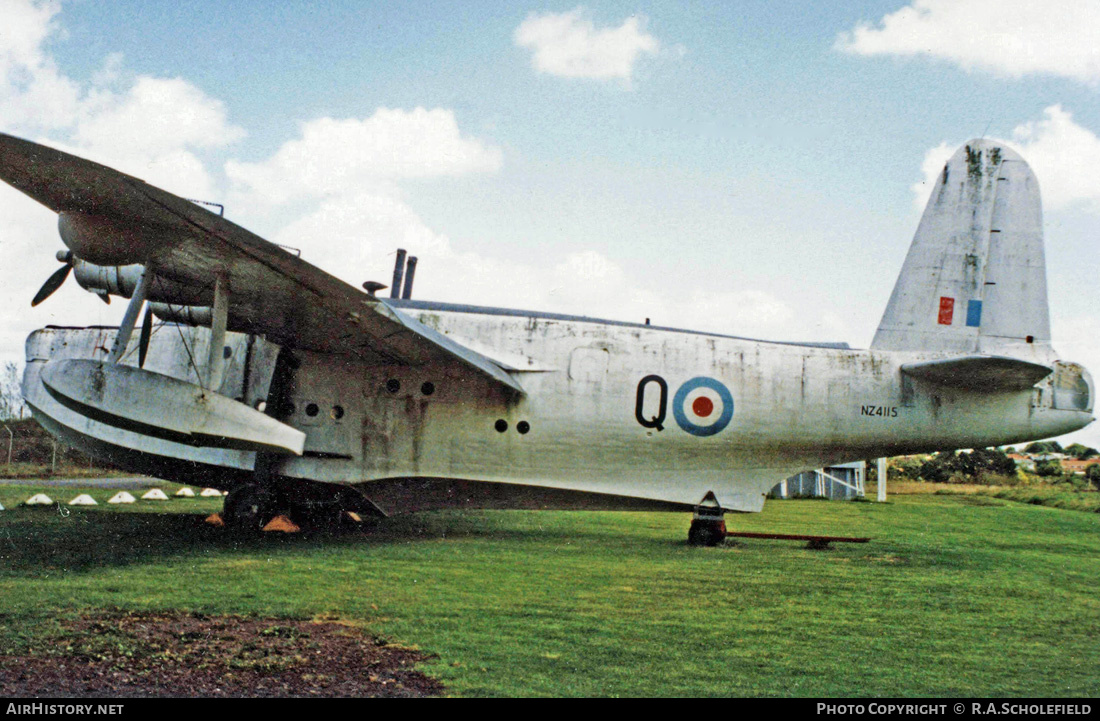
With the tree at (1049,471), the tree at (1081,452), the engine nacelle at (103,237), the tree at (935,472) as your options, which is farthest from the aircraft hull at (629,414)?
the tree at (1081,452)

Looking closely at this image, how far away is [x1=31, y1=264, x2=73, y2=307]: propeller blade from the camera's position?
11.9 metres

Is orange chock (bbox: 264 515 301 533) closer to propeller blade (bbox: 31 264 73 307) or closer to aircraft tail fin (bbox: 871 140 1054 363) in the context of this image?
propeller blade (bbox: 31 264 73 307)

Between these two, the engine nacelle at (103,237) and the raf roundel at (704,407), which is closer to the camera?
the engine nacelle at (103,237)

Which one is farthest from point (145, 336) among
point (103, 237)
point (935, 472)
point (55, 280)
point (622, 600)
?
point (935, 472)

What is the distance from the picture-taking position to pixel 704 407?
36.1 feet

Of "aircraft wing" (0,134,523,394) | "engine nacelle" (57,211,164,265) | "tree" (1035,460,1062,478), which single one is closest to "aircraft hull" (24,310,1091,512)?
"aircraft wing" (0,134,523,394)

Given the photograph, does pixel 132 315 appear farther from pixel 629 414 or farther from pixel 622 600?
pixel 622 600

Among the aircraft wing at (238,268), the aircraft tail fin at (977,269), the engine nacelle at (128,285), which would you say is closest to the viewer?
the aircraft wing at (238,268)

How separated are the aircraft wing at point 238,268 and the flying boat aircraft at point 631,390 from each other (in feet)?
0.28

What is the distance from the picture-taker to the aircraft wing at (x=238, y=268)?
24.7 feet

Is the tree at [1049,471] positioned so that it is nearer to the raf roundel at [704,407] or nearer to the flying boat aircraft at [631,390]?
the flying boat aircraft at [631,390]

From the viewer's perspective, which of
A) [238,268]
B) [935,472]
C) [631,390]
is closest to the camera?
[238,268]

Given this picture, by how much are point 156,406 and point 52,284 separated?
16.5 feet

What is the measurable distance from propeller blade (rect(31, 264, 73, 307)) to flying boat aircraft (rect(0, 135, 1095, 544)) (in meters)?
0.06
